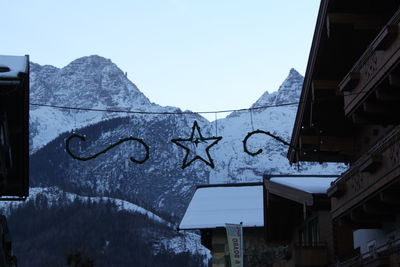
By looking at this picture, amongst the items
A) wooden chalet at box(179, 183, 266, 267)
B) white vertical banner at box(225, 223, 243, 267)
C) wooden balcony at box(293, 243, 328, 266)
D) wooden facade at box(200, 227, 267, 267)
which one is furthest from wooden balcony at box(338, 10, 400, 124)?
wooden facade at box(200, 227, 267, 267)

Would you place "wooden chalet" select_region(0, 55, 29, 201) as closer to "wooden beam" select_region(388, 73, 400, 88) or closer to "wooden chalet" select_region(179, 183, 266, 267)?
"wooden beam" select_region(388, 73, 400, 88)

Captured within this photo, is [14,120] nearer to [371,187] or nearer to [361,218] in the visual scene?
[361,218]

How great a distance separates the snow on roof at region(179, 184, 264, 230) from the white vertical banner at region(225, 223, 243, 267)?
567 inches

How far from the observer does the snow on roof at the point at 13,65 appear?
16734 mm

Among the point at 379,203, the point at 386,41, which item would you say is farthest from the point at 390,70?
the point at 379,203

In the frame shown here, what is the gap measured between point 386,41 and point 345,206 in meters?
5.09

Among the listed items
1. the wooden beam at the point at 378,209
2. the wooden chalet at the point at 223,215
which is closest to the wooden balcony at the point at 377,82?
the wooden beam at the point at 378,209

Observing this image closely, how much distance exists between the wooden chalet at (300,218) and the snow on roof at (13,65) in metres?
9.56

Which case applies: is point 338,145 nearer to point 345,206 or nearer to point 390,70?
point 345,206

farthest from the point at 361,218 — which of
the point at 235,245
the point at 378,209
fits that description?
the point at 235,245

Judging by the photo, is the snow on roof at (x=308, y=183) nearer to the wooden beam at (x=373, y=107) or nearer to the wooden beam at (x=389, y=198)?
the wooden beam at (x=373, y=107)

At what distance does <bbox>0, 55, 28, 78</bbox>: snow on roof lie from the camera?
16.7 metres

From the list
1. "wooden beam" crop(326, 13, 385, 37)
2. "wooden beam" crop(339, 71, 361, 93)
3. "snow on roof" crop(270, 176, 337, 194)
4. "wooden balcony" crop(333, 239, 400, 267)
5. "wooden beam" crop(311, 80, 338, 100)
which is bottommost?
"wooden balcony" crop(333, 239, 400, 267)

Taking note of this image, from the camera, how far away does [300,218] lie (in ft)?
94.6
